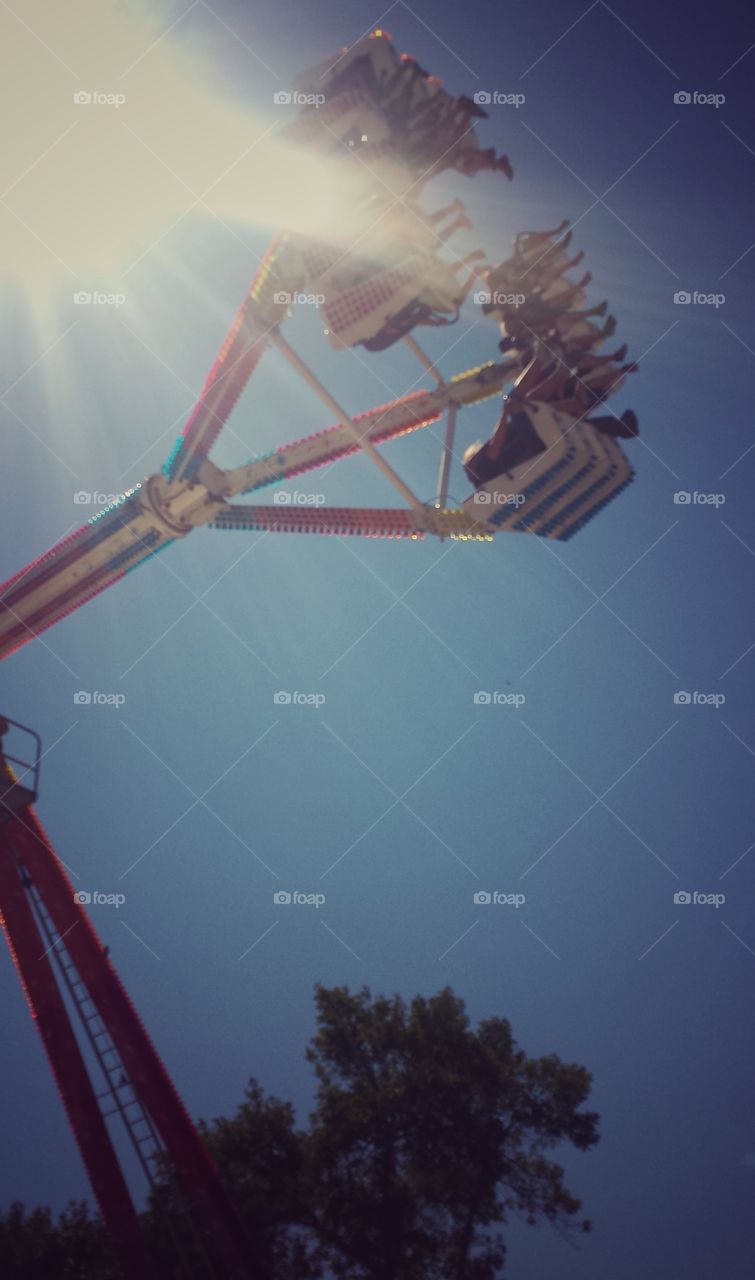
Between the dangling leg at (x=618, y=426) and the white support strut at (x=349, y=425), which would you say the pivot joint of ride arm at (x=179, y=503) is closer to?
the white support strut at (x=349, y=425)

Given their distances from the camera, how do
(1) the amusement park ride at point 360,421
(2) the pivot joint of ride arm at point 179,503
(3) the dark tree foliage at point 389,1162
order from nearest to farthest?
1. (1) the amusement park ride at point 360,421
2. (2) the pivot joint of ride arm at point 179,503
3. (3) the dark tree foliage at point 389,1162

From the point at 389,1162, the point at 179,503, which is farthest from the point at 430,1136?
the point at 179,503

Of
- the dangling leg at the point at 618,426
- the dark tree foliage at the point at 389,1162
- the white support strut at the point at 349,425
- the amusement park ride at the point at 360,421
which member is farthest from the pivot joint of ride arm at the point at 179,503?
the dark tree foliage at the point at 389,1162

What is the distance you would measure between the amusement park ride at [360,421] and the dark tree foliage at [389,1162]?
193 inches

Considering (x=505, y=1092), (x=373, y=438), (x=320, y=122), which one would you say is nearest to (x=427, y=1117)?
(x=505, y=1092)

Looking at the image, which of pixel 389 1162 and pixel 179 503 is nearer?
pixel 179 503

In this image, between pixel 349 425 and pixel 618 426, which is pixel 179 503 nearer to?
pixel 349 425

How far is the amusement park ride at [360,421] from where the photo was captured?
6.64m

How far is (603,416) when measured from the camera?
696 centimetres

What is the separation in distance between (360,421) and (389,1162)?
458 inches

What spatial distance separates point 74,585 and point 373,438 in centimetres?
510

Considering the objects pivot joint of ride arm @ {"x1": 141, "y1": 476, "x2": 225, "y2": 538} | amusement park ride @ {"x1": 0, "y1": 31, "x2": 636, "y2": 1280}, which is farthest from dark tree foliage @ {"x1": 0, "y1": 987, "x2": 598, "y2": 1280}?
pivot joint of ride arm @ {"x1": 141, "y1": 476, "x2": 225, "y2": 538}

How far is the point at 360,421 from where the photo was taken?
8.30 m

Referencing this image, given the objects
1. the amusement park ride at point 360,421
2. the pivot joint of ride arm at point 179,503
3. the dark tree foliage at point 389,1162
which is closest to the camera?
the amusement park ride at point 360,421
